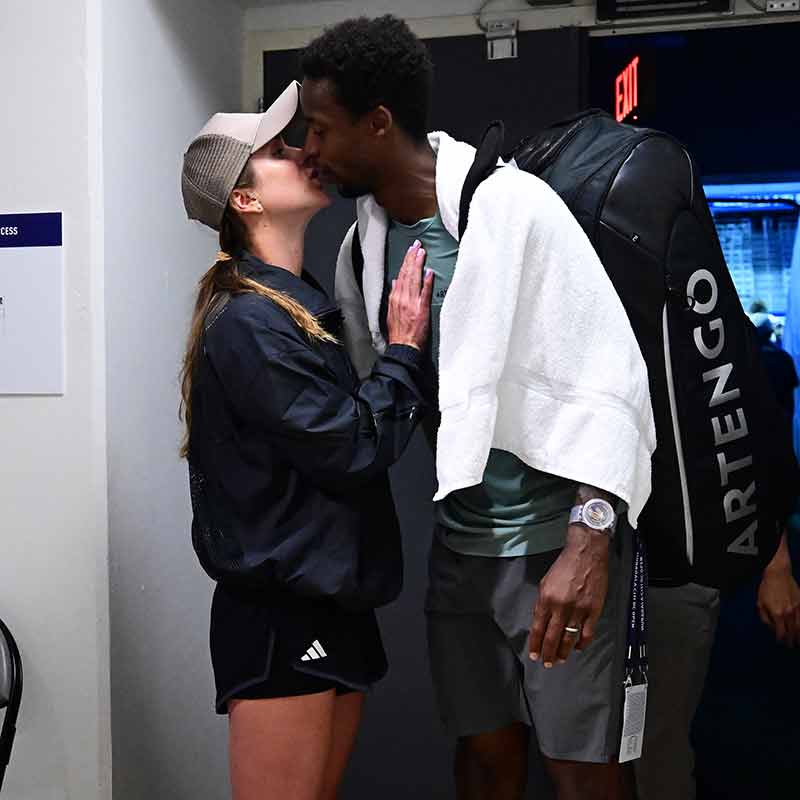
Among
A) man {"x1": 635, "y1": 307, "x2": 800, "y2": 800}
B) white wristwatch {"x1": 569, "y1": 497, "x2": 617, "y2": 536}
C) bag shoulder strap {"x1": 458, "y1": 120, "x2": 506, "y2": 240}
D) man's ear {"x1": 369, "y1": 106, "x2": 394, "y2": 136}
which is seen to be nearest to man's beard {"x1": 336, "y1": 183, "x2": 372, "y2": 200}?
man's ear {"x1": 369, "y1": 106, "x2": 394, "y2": 136}

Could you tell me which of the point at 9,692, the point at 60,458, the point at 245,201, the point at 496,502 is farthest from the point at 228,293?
the point at 9,692

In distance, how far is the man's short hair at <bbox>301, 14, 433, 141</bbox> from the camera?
191cm

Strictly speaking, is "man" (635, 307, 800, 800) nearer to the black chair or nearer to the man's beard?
the man's beard

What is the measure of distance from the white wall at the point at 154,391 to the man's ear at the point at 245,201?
467mm

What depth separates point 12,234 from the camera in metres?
2.43

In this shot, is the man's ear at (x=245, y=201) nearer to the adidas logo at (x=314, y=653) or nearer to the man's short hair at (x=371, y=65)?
the man's short hair at (x=371, y=65)

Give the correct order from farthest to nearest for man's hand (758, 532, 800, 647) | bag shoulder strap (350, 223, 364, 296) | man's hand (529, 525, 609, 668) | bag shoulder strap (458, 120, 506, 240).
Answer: man's hand (758, 532, 800, 647) → bag shoulder strap (350, 223, 364, 296) → bag shoulder strap (458, 120, 506, 240) → man's hand (529, 525, 609, 668)

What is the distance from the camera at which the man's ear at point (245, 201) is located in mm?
2047

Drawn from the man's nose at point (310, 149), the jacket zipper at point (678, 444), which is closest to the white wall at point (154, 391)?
the man's nose at point (310, 149)

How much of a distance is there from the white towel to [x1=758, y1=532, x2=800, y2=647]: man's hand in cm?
65

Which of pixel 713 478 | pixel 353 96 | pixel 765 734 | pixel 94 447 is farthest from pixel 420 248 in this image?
pixel 765 734

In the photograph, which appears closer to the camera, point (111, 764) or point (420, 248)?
point (420, 248)

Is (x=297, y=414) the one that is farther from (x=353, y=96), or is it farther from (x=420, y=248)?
(x=353, y=96)

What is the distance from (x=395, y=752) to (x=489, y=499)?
51.5 inches
